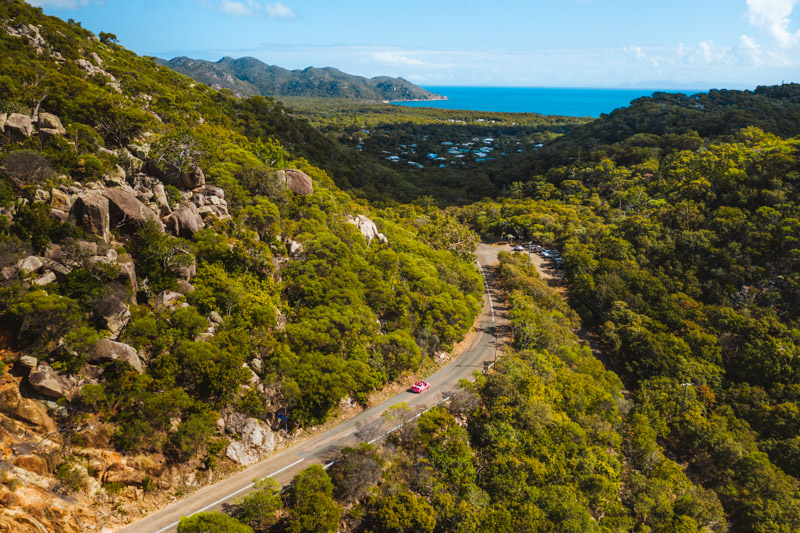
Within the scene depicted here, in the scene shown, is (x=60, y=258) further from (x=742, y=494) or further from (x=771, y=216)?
(x=771, y=216)

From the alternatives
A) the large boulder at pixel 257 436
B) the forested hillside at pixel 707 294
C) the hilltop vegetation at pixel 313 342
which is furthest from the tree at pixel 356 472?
the forested hillside at pixel 707 294

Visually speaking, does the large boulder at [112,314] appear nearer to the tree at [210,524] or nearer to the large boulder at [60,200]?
the large boulder at [60,200]

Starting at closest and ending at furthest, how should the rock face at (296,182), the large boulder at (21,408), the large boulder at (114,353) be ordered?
the large boulder at (21,408), the large boulder at (114,353), the rock face at (296,182)

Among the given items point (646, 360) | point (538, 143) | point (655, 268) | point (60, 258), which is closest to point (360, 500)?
point (60, 258)

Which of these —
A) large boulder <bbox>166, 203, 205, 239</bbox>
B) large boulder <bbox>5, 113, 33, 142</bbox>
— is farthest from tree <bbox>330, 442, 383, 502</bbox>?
large boulder <bbox>5, 113, 33, 142</bbox>

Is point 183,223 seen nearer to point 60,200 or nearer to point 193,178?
point 193,178
